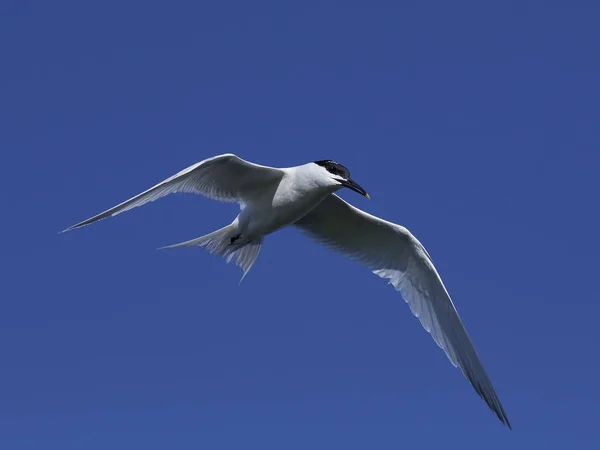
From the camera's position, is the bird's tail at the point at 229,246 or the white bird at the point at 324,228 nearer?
the white bird at the point at 324,228

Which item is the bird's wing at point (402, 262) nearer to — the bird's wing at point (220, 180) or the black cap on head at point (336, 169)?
the black cap on head at point (336, 169)

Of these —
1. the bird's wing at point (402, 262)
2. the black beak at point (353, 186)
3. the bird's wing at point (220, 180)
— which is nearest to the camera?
the bird's wing at point (220, 180)

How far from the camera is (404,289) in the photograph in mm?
13453

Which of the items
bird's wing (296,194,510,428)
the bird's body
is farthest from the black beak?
bird's wing (296,194,510,428)

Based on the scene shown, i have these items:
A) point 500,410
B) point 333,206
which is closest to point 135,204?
point 333,206

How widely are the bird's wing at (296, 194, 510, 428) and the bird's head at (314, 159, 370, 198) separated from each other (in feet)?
3.76

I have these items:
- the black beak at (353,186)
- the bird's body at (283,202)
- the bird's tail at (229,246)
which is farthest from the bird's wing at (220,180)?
the black beak at (353,186)

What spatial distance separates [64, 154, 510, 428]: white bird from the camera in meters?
11.6

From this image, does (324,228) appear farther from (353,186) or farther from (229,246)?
(353,186)

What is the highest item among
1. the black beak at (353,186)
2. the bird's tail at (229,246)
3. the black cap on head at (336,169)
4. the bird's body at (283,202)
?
the black cap on head at (336,169)

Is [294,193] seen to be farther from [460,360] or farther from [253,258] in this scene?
[460,360]

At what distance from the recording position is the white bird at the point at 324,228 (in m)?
11.6

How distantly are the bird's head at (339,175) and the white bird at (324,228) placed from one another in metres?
0.01

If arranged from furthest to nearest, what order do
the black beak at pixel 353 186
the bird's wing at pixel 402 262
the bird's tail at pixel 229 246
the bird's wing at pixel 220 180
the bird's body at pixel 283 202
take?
the bird's wing at pixel 402 262
the bird's tail at pixel 229 246
the bird's body at pixel 283 202
the black beak at pixel 353 186
the bird's wing at pixel 220 180
